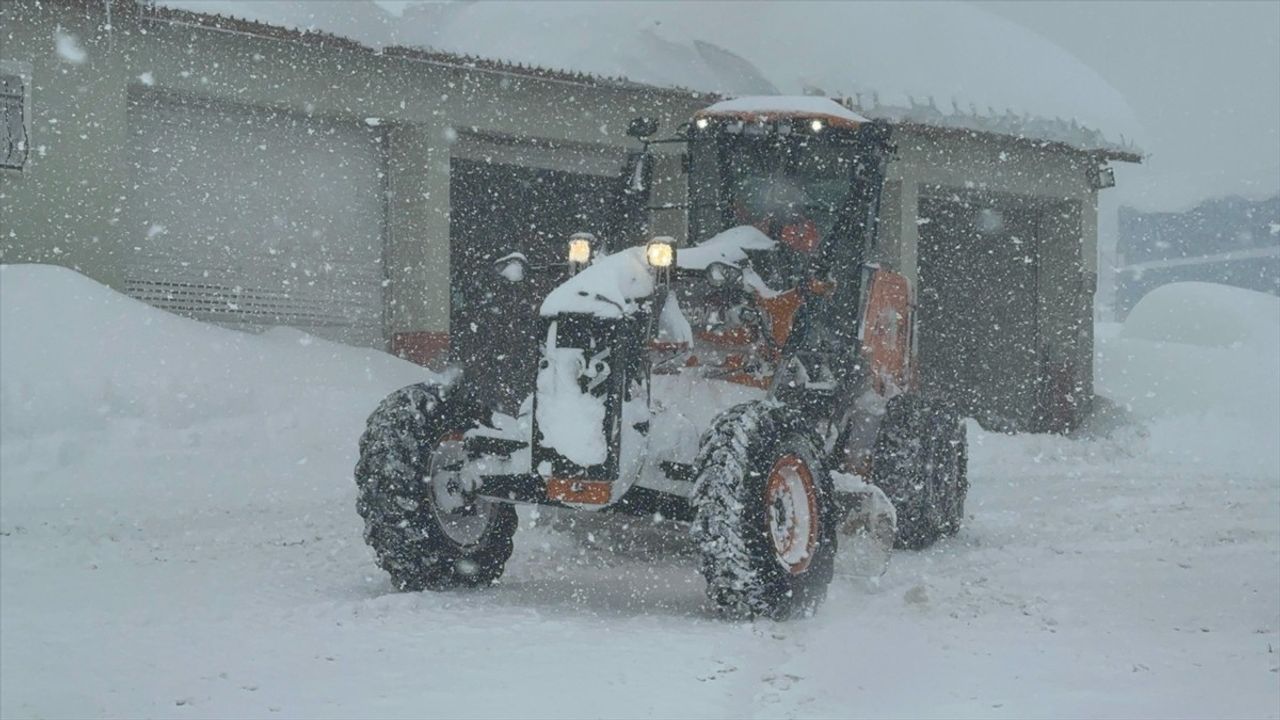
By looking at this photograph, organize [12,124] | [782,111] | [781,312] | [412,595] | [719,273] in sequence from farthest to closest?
[12,124], [782,111], [781,312], [719,273], [412,595]

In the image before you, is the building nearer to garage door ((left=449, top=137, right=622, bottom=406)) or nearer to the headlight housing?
garage door ((left=449, top=137, right=622, bottom=406))

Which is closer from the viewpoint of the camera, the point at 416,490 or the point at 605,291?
the point at 605,291

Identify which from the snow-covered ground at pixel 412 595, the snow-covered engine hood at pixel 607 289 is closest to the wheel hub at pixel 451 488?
the snow-covered ground at pixel 412 595

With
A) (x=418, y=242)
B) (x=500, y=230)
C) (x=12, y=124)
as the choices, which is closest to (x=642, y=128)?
(x=12, y=124)

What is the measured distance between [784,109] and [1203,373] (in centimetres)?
1496

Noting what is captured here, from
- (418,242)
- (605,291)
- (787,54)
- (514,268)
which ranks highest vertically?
(787,54)

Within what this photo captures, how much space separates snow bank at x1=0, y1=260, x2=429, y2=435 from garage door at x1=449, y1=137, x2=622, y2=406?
9.43 ft

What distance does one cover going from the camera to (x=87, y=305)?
463 inches

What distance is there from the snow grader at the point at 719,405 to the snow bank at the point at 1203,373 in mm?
7884

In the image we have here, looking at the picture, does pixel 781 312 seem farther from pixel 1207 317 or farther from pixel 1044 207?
pixel 1207 317

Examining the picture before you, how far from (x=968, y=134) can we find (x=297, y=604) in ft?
47.8

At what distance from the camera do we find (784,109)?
309 inches

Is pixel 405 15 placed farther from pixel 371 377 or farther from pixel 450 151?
pixel 371 377

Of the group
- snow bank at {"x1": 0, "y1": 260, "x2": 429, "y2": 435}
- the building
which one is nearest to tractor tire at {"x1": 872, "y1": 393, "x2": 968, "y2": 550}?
the building
